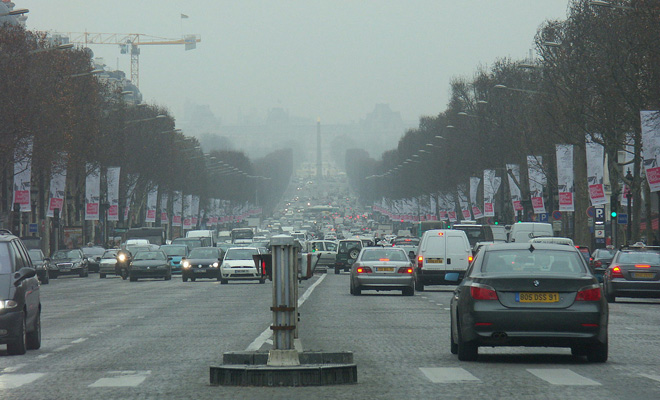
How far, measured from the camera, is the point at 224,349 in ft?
58.9

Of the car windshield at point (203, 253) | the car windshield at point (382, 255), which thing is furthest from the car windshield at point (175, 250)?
the car windshield at point (382, 255)

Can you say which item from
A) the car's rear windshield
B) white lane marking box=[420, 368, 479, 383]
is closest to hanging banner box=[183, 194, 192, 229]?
the car's rear windshield

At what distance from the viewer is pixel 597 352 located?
50.5 ft

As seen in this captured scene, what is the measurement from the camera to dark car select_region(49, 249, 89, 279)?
65.0 metres

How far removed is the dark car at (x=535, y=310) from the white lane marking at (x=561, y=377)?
0.58 m

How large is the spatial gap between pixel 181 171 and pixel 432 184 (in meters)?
23.0

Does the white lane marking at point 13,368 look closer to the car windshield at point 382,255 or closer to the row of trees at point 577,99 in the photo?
the car windshield at point 382,255

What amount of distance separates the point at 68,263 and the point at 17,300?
160 ft

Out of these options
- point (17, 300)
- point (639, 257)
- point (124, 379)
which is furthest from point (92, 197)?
point (124, 379)

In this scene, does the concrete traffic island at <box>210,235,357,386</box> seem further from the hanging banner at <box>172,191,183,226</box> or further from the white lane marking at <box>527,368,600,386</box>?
the hanging banner at <box>172,191,183,226</box>

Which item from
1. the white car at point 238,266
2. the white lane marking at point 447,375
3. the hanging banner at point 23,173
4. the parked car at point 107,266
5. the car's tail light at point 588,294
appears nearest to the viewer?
the white lane marking at point 447,375

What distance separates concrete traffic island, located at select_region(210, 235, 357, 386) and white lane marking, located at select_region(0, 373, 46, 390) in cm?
199

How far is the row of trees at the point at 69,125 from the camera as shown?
55.2 metres

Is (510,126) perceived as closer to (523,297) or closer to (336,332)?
(336,332)
